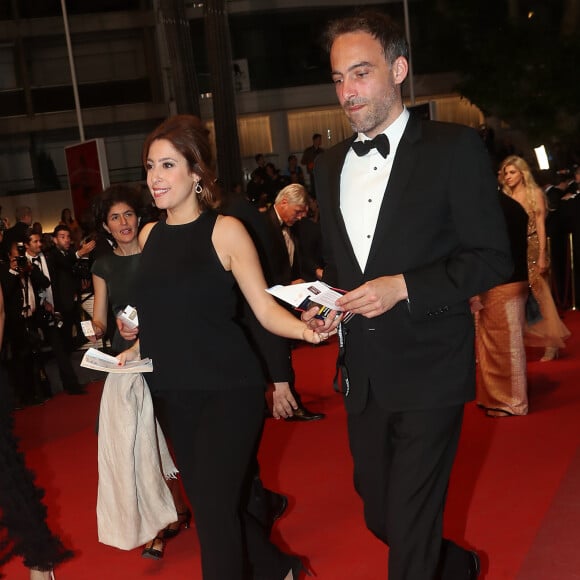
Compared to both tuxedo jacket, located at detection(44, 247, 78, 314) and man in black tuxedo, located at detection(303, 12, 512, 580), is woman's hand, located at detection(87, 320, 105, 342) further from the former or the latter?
tuxedo jacket, located at detection(44, 247, 78, 314)

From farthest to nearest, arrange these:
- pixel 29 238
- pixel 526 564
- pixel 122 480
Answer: pixel 29 238, pixel 122 480, pixel 526 564

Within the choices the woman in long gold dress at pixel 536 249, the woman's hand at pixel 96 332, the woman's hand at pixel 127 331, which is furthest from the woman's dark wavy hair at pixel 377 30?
the woman in long gold dress at pixel 536 249

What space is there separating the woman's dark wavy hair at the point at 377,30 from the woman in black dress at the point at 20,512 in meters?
1.69

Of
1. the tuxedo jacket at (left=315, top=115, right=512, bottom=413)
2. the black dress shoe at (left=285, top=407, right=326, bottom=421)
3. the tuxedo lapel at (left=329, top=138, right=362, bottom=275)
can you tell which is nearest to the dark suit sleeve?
the tuxedo jacket at (left=315, top=115, right=512, bottom=413)

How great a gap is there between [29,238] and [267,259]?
598 cm

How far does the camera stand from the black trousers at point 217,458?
10.1 feet

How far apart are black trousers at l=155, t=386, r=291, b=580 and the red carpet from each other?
3.05ft

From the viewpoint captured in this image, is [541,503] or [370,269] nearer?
[370,269]

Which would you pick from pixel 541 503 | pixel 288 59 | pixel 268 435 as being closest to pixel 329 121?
pixel 288 59

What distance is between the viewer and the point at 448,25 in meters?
25.2

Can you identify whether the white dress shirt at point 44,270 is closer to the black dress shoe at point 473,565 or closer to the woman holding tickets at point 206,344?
the woman holding tickets at point 206,344

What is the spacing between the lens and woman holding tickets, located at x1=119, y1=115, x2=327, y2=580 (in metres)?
3.10

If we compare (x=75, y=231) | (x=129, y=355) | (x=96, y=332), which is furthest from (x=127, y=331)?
(x=75, y=231)

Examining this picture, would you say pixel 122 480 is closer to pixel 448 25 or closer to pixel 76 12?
pixel 448 25
